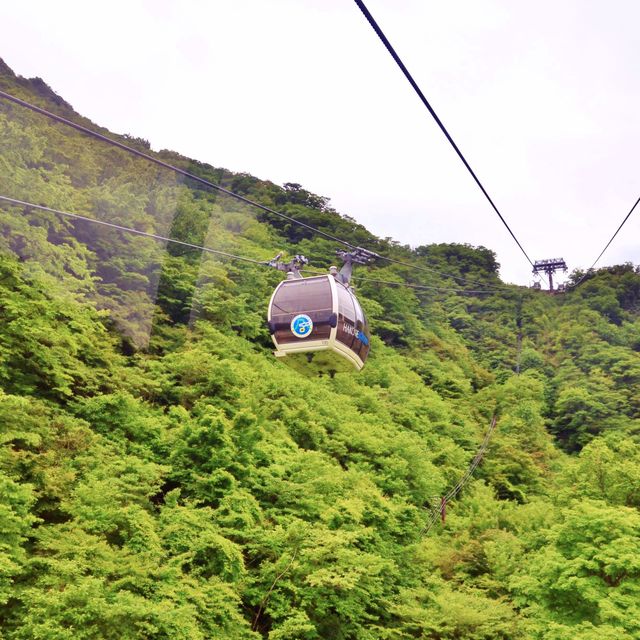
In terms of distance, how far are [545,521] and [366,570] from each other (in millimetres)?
7165

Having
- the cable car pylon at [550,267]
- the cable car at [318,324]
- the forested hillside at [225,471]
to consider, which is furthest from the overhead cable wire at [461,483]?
the cable car pylon at [550,267]

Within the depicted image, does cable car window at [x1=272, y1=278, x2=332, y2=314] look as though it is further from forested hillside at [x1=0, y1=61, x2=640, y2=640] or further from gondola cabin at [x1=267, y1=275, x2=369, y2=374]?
forested hillside at [x1=0, y1=61, x2=640, y2=640]

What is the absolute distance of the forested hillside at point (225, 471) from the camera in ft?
37.6

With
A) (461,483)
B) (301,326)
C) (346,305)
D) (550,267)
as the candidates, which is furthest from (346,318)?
(550,267)

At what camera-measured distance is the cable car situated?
10.4m

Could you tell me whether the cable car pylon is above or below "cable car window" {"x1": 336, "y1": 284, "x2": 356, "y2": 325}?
above

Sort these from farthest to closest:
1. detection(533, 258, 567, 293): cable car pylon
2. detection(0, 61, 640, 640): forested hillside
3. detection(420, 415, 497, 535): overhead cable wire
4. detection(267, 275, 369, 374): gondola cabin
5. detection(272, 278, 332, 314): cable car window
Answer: detection(533, 258, 567, 293): cable car pylon → detection(420, 415, 497, 535): overhead cable wire → detection(0, 61, 640, 640): forested hillside → detection(272, 278, 332, 314): cable car window → detection(267, 275, 369, 374): gondola cabin

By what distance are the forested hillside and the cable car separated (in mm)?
3936

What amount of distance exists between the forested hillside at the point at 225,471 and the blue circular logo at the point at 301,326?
4255 millimetres

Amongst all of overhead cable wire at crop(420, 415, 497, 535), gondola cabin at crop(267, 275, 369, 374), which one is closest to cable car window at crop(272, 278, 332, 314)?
gondola cabin at crop(267, 275, 369, 374)

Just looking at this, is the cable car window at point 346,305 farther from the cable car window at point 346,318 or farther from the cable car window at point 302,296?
the cable car window at point 302,296

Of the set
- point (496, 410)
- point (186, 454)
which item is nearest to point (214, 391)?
point (186, 454)

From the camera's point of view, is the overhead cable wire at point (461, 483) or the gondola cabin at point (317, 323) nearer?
→ the gondola cabin at point (317, 323)

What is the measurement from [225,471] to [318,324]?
5387 millimetres
